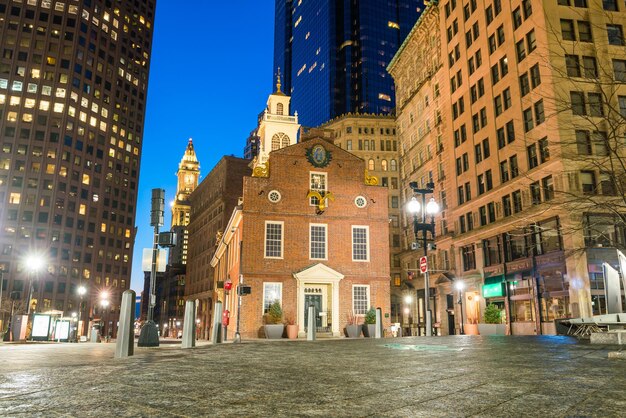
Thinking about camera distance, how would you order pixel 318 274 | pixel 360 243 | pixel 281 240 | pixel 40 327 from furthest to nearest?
1. pixel 360 243
2. pixel 281 240
3. pixel 318 274
4. pixel 40 327

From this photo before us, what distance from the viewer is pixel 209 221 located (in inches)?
3565

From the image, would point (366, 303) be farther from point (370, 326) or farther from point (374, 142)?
point (374, 142)

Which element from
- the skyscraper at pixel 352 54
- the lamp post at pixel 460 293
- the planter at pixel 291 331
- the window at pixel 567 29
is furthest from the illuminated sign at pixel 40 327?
the skyscraper at pixel 352 54

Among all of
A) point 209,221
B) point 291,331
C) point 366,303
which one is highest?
point 209,221

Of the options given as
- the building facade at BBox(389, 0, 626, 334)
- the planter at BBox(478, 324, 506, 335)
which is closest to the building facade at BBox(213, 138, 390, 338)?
the planter at BBox(478, 324, 506, 335)

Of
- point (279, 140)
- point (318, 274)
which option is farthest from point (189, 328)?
point (279, 140)

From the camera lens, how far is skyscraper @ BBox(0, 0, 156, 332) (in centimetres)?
9894

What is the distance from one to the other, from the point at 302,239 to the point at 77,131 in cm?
9604

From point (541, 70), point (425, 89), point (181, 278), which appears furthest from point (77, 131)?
point (541, 70)

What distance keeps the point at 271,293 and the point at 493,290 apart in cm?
2148

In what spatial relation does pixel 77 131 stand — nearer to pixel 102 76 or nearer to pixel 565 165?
pixel 102 76

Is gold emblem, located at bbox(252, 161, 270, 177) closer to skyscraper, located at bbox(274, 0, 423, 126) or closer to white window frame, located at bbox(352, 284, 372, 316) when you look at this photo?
white window frame, located at bbox(352, 284, 372, 316)

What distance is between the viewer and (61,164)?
348 ft

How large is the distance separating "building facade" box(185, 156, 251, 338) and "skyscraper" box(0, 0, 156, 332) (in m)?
25.3
